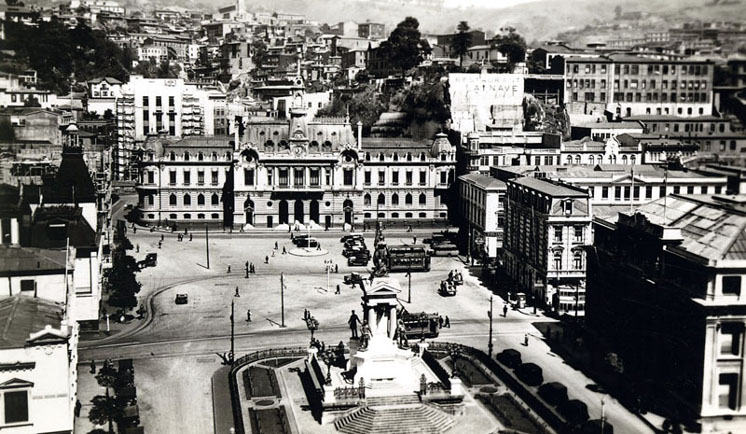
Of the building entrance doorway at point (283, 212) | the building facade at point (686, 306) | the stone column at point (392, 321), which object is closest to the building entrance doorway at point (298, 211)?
the building entrance doorway at point (283, 212)

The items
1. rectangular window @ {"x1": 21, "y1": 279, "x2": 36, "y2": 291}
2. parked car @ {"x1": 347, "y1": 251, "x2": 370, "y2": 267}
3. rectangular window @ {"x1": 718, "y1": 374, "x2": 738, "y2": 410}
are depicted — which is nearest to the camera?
rectangular window @ {"x1": 718, "y1": 374, "x2": 738, "y2": 410}

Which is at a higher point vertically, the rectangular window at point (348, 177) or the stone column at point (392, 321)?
the rectangular window at point (348, 177)

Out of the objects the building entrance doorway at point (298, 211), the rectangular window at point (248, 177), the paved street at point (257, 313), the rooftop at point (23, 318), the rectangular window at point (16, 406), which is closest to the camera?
the rectangular window at point (16, 406)

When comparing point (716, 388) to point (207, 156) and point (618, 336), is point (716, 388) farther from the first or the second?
point (207, 156)

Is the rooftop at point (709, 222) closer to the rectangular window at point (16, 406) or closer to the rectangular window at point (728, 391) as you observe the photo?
the rectangular window at point (728, 391)

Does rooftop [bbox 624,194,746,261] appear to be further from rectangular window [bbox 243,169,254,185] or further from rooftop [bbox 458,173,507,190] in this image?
rectangular window [bbox 243,169,254,185]

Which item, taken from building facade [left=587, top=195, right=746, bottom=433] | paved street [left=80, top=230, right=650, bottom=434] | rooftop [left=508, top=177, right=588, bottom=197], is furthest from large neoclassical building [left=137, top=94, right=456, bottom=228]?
building facade [left=587, top=195, right=746, bottom=433]
